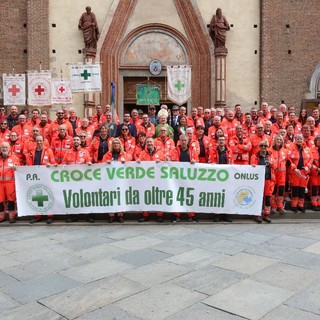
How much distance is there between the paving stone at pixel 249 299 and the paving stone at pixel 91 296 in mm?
951

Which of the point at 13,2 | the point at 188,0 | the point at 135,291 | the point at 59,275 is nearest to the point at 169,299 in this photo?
the point at 135,291

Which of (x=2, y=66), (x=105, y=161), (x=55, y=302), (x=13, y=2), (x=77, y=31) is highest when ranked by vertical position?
(x=13, y=2)

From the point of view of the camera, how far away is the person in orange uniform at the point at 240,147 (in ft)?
29.5

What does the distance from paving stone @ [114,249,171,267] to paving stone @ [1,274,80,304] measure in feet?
3.26

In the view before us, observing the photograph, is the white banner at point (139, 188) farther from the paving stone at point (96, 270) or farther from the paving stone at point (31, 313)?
the paving stone at point (31, 313)

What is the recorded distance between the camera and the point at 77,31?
55.3ft

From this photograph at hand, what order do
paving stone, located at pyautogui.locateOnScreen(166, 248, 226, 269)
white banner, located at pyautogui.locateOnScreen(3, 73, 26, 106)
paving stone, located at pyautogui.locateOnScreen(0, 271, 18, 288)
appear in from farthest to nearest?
1. white banner, located at pyautogui.locateOnScreen(3, 73, 26, 106)
2. paving stone, located at pyautogui.locateOnScreen(166, 248, 226, 269)
3. paving stone, located at pyautogui.locateOnScreen(0, 271, 18, 288)

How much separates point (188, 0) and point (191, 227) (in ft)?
40.6

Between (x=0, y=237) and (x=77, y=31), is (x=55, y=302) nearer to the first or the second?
(x=0, y=237)

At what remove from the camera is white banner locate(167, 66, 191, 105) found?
532 inches

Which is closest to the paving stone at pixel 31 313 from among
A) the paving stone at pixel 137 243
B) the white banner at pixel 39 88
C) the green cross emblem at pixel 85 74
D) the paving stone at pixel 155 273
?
the paving stone at pixel 155 273

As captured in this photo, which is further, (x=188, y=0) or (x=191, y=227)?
(x=188, y=0)

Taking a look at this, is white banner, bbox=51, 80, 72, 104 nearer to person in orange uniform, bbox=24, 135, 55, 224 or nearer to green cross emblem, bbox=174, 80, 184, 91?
green cross emblem, bbox=174, 80, 184, 91

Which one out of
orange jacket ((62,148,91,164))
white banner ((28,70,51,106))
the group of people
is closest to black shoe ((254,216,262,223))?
the group of people
